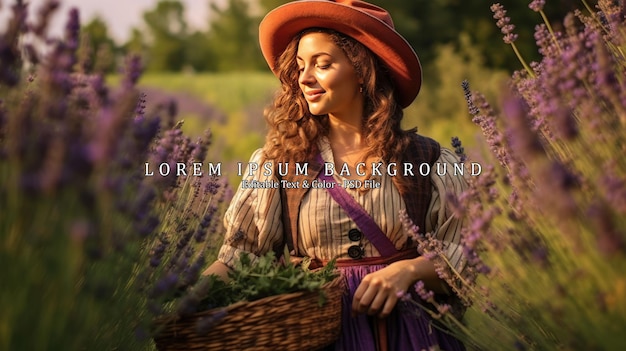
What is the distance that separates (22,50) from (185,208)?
3.14ft

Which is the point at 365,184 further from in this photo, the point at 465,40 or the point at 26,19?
the point at 465,40

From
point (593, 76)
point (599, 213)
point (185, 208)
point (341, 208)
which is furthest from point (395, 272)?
point (599, 213)

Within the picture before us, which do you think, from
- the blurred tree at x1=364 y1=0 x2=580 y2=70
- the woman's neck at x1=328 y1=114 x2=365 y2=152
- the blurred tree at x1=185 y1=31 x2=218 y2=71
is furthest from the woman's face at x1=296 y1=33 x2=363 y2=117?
the blurred tree at x1=185 y1=31 x2=218 y2=71

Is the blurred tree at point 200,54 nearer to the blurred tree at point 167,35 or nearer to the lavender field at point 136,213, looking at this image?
the blurred tree at point 167,35

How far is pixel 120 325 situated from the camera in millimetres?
1605

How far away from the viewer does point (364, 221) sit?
2.30 meters

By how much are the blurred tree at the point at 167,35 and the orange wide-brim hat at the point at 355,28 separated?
47323 millimetres

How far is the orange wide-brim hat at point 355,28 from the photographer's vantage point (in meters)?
2.36

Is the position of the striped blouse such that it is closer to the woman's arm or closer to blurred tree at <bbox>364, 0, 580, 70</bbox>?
the woman's arm

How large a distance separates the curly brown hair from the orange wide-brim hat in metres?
0.04

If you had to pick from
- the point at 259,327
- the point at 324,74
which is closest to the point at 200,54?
the point at 324,74

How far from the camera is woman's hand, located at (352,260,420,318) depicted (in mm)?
2119

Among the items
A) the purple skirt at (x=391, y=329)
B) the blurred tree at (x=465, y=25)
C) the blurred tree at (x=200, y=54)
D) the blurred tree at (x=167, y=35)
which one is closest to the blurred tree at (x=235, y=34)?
the blurred tree at (x=200, y=54)

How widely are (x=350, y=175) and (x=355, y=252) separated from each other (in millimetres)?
272
